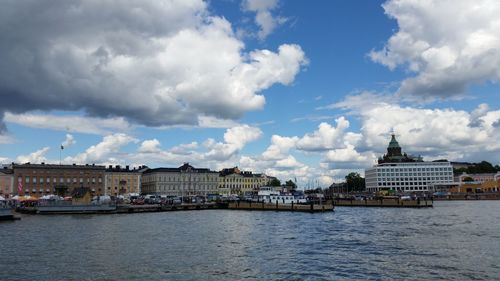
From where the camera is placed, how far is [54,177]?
5709 inches

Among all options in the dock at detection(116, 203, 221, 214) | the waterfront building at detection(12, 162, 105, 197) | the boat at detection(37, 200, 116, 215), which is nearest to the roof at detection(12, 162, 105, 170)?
the waterfront building at detection(12, 162, 105, 197)

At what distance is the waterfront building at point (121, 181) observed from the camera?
174625 mm

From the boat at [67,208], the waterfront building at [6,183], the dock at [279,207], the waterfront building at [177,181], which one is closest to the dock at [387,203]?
the dock at [279,207]

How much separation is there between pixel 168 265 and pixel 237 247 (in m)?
10.5

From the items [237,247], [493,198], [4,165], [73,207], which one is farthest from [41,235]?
[493,198]

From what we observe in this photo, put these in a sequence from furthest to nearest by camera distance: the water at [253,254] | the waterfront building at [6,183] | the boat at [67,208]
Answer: the waterfront building at [6,183] < the boat at [67,208] < the water at [253,254]

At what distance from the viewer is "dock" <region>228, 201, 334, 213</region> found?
97250mm

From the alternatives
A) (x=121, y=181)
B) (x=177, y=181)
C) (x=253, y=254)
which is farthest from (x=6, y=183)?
(x=253, y=254)

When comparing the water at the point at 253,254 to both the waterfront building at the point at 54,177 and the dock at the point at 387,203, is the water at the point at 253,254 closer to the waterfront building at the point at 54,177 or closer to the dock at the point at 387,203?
the dock at the point at 387,203

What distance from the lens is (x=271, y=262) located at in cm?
3412

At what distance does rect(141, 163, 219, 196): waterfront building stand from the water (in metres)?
127

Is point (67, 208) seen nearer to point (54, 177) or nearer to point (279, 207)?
point (279, 207)

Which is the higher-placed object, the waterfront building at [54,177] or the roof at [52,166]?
the roof at [52,166]

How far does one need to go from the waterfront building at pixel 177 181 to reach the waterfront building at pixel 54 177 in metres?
32.4
